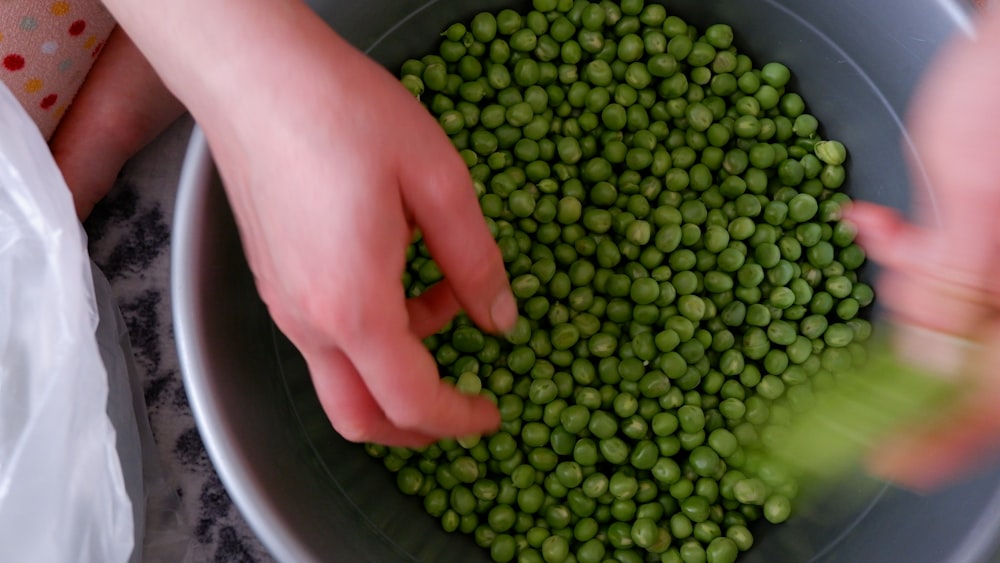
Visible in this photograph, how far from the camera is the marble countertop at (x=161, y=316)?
1.26m

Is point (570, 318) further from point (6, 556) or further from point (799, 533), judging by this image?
Result: point (6, 556)

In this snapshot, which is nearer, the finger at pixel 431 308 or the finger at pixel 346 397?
the finger at pixel 346 397

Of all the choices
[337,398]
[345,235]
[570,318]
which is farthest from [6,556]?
[570,318]

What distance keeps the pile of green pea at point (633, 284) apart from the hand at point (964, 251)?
27 centimetres

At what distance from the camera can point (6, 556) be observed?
0.89 meters

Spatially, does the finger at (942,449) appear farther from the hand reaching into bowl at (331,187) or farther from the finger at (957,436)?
the hand reaching into bowl at (331,187)

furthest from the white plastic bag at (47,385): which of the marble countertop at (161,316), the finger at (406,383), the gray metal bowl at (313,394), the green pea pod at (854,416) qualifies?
the green pea pod at (854,416)

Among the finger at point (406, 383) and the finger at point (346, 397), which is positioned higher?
the finger at point (406, 383)

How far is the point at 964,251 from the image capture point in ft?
2.37

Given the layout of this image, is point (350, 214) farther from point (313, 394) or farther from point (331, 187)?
point (313, 394)

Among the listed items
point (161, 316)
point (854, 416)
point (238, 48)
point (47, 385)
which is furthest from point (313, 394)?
point (854, 416)

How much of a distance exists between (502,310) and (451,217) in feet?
0.34

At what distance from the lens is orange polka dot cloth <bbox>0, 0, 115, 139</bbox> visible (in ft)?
→ 3.69

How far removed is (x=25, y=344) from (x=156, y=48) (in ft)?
1.36
